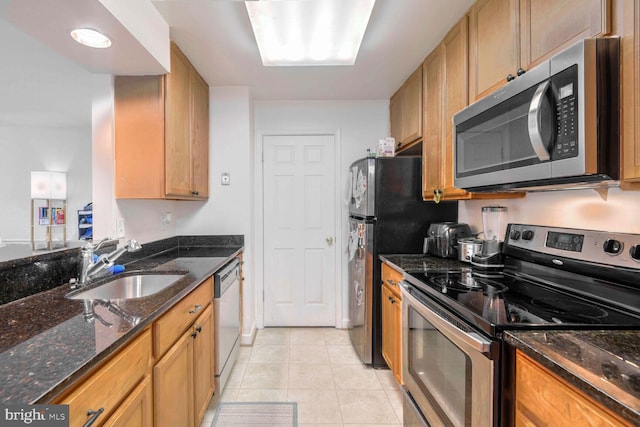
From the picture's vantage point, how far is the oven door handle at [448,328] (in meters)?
0.90

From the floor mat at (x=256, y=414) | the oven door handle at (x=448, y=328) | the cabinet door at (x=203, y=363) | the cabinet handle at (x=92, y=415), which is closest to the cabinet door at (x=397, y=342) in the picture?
the oven door handle at (x=448, y=328)

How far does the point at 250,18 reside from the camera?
1.67 m

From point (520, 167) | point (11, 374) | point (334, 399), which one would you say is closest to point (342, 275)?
point (334, 399)

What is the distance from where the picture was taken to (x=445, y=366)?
1.17m

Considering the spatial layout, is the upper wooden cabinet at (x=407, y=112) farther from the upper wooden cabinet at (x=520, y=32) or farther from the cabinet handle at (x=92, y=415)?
the cabinet handle at (x=92, y=415)

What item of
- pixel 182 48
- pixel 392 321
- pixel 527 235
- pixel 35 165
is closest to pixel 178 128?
pixel 182 48

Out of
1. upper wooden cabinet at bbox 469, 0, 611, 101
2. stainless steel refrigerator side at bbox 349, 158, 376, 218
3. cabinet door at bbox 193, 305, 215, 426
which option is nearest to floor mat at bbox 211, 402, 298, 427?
cabinet door at bbox 193, 305, 215, 426

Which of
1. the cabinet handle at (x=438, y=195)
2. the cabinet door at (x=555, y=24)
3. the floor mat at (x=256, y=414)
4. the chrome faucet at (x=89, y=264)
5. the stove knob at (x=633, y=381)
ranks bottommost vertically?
the floor mat at (x=256, y=414)

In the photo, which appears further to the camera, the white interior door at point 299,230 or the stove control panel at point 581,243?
the white interior door at point 299,230

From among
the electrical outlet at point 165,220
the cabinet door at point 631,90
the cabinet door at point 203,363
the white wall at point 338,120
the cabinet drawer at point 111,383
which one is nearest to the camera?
the cabinet drawer at point 111,383

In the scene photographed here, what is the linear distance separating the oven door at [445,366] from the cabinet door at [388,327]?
475mm

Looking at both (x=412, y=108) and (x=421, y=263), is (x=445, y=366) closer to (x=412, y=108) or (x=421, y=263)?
(x=421, y=263)

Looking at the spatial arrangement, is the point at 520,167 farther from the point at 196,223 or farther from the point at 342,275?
the point at 196,223

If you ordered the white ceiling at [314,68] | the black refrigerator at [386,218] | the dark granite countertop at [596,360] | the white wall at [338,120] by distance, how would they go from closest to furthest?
the dark granite countertop at [596,360] < the white ceiling at [314,68] < the black refrigerator at [386,218] < the white wall at [338,120]
